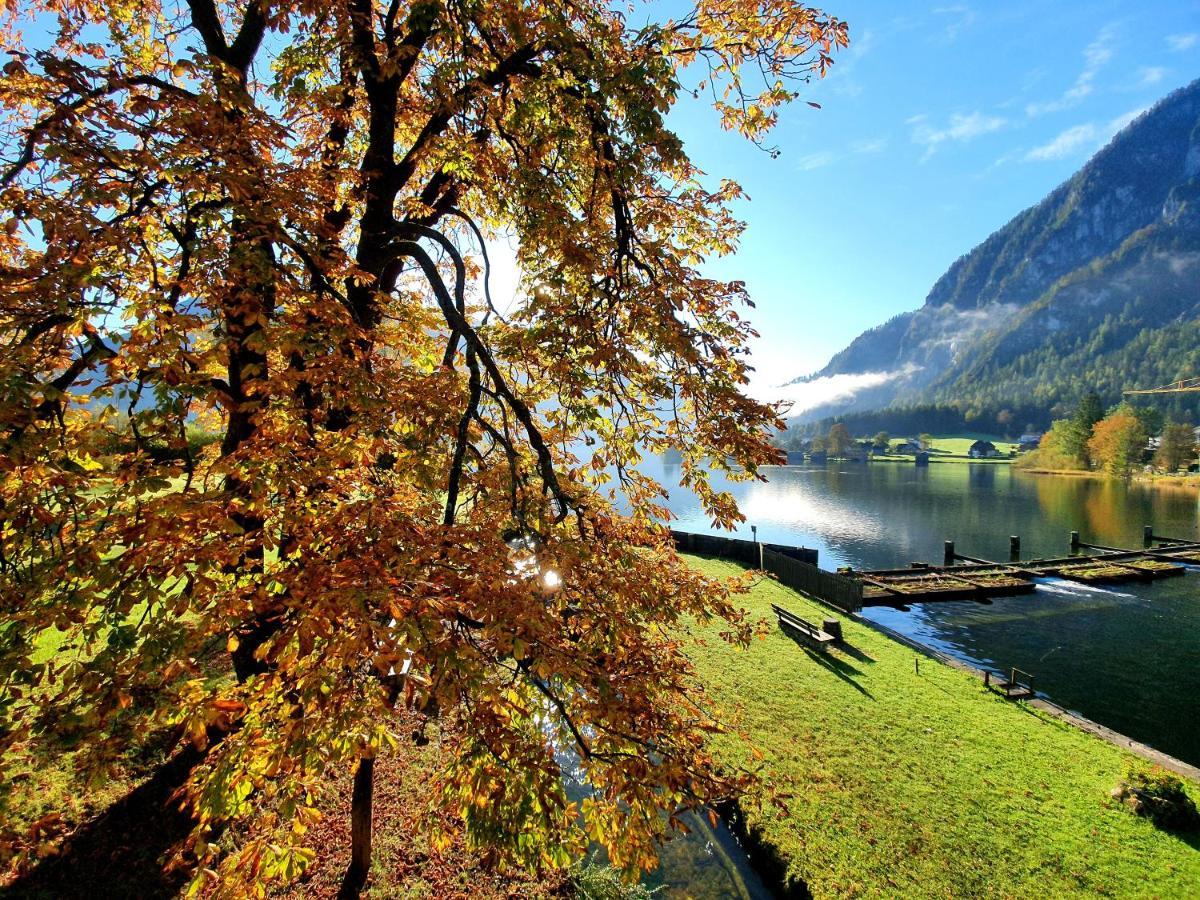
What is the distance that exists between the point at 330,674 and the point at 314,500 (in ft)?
5.20

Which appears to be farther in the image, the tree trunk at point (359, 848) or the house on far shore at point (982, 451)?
the house on far shore at point (982, 451)

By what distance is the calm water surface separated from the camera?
52.8 feet

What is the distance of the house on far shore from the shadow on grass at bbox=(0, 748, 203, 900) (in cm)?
17836

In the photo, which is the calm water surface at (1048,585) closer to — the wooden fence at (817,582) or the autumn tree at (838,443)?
the wooden fence at (817,582)

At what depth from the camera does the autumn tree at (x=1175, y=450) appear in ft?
256

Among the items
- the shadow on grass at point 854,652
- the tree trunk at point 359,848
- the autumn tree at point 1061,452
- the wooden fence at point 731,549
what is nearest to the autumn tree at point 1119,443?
the autumn tree at point 1061,452

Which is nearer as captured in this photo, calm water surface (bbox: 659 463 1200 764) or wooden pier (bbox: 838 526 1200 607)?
calm water surface (bbox: 659 463 1200 764)

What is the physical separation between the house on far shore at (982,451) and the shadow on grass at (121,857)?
585 feet

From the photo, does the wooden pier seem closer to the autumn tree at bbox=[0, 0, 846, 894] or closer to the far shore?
the autumn tree at bbox=[0, 0, 846, 894]

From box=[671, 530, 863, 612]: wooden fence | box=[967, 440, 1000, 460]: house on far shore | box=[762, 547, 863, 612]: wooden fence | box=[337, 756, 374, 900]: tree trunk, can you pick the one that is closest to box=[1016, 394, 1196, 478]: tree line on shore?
box=[967, 440, 1000, 460]: house on far shore

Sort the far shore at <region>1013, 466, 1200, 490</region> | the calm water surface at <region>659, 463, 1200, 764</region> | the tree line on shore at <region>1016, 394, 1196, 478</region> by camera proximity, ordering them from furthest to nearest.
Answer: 1. the tree line on shore at <region>1016, 394, 1196, 478</region>
2. the far shore at <region>1013, 466, 1200, 490</region>
3. the calm water surface at <region>659, 463, 1200, 764</region>

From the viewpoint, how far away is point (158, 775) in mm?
8039

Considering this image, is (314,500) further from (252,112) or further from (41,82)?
(41,82)

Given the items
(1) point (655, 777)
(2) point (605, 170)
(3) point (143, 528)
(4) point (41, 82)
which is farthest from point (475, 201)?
(1) point (655, 777)
